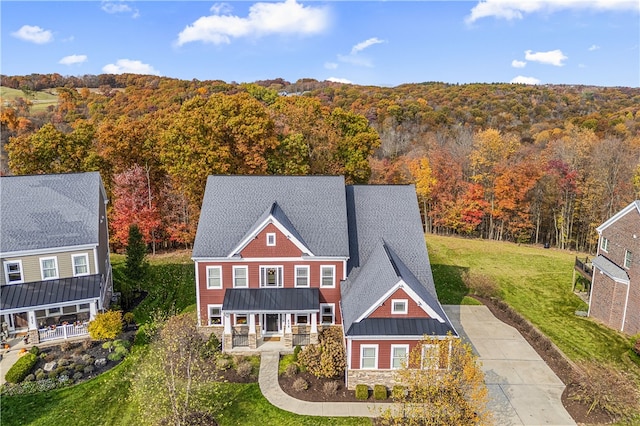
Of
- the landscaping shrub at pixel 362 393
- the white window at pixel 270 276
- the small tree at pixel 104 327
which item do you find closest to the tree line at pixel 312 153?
the small tree at pixel 104 327

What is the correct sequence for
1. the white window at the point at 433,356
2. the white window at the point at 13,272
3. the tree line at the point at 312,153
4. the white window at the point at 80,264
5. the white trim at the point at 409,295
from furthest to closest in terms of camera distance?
1. the tree line at the point at 312,153
2. the white window at the point at 80,264
3. the white window at the point at 13,272
4. the white trim at the point at 409,295
5. the white window at the point at 433,356

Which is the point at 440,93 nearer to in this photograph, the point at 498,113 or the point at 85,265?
the point at 498,113

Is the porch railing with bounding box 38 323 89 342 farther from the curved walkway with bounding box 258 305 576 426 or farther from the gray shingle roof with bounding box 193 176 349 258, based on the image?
the curved walkway with bounding box 258 305 576 426

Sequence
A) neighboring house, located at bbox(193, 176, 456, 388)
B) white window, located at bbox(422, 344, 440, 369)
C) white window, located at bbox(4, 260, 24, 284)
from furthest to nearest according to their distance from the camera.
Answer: white window, located at bbox(4, 260, 24, 284) → neighboring house, located at bbox(193, 176, 456, 388) → white window, located at bbox(422, 344, 440, 369)

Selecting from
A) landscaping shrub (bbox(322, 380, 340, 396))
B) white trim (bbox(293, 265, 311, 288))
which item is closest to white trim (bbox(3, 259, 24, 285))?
white trim (bbox(293, 265, 311, 288))

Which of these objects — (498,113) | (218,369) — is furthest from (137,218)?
(498,113)

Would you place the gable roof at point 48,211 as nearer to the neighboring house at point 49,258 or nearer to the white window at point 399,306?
the neighboring house at point 49,258

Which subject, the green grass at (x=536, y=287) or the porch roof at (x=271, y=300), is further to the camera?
the green grass at (x=536, y=287)
